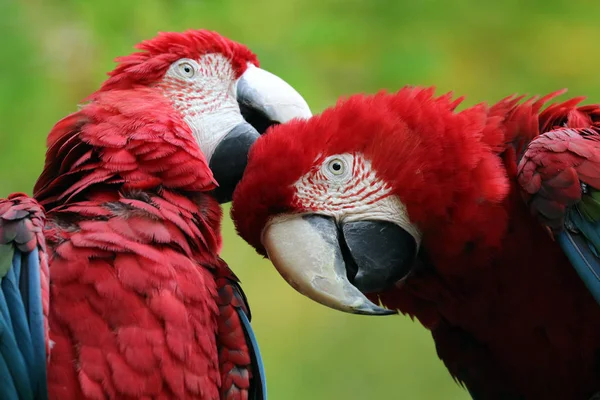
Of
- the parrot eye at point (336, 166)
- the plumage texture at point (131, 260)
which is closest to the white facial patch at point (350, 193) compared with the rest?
the parrot eye at point (336, 166)

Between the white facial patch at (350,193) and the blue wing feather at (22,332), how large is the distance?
546 mm

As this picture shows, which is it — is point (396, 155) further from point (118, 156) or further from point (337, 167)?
point (118, 156)

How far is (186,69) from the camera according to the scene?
1938 millimetres

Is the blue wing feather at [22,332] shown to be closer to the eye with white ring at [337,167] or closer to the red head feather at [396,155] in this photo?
the red head feather at [396,155]

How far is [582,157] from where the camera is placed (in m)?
1.58

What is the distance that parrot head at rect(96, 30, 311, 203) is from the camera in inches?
72.9

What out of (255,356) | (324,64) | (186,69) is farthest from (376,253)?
(324,64)

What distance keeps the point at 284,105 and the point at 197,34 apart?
0.95 ft

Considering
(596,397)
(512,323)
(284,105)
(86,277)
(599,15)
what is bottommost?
(596,397)

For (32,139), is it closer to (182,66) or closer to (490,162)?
(182,66)

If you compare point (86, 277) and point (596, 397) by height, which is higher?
point (86, 277)

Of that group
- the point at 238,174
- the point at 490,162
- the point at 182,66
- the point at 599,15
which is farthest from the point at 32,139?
the point at 599,15

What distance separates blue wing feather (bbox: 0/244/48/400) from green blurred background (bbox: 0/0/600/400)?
120cm

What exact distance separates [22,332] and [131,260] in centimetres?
23
